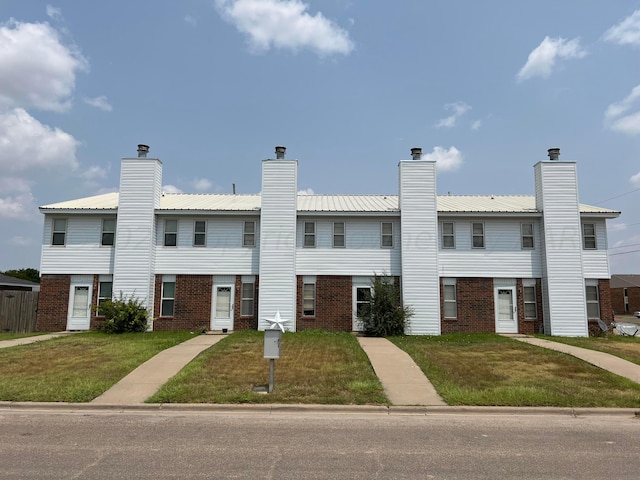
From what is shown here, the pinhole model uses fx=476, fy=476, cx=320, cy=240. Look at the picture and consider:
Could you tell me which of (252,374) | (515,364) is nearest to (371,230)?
(515,364)

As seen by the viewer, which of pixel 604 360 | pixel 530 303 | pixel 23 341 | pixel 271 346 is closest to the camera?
pixel 271 346

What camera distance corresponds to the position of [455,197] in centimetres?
2550

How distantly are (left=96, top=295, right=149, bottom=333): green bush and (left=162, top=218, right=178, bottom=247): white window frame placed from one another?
10.1 ft

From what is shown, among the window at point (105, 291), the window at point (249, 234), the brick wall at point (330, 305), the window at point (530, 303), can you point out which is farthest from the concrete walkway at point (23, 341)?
the window at point (530, 303)

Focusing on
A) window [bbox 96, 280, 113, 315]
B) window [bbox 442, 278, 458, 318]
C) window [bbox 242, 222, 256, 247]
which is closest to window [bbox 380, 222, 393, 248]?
A: window [bbox 442, 278, 458, 318]

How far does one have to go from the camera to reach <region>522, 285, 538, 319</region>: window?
21438 mm

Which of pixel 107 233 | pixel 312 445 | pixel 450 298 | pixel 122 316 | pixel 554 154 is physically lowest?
pixel 312 445

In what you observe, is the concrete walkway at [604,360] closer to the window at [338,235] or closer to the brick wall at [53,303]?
the window at [338,235]

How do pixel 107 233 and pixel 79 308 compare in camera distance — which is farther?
pixel 107 233

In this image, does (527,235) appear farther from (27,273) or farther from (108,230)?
(27,273)

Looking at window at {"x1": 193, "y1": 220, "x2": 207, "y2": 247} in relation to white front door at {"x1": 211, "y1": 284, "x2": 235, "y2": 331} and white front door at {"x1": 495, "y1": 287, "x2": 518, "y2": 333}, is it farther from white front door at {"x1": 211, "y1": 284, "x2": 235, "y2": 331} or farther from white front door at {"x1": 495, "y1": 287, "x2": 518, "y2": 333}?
white front door at {"x1": 495, "y1": 287, "x2": 518, "y2": 333}

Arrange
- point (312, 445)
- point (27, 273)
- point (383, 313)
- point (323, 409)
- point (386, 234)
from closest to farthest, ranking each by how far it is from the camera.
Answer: point (312, 445) < point (323, 409) < point (383, 313) < point (386, 234) < point (27, 273)

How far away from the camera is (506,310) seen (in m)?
21.4

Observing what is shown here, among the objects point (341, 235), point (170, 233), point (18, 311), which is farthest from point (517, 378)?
point (18, 311)
